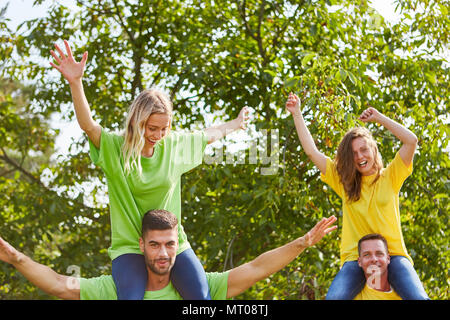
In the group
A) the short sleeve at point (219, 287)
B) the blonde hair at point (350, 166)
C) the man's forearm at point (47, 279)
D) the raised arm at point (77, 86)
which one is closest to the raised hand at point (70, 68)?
the raised arm at point (77, 86)

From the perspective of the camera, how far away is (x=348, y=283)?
333 centimetres

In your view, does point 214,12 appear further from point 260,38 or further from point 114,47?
point 114,47

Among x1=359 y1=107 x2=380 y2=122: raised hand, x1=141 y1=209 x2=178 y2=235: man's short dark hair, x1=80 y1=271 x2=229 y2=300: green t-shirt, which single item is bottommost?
x1=80 y1=271 x2=229 y2=300: green t-shirt

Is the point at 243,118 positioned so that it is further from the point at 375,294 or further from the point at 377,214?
the point at 375,294

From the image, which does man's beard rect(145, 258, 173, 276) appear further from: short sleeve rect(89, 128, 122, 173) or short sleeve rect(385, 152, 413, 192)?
short sleeve rect(385, 152, 413, 192)

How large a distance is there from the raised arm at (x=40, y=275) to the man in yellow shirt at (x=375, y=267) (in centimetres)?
147

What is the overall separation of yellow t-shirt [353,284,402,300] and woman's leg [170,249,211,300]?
81cm

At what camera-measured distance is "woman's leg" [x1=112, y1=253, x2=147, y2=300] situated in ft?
10.4

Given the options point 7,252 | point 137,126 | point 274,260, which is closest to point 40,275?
point 7,252

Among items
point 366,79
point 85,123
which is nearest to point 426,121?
point 366,79

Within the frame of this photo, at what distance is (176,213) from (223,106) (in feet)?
11.0

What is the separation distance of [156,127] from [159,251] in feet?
2.12

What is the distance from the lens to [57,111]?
7465 millimetres

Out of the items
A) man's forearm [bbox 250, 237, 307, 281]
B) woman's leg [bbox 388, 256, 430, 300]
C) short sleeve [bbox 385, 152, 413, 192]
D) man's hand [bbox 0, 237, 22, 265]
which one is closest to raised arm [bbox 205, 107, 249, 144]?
man's forearm [bbox 250, 237, 307, 281]
